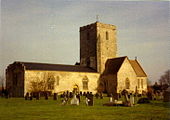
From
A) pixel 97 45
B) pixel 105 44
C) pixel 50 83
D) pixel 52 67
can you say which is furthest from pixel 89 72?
pixel 50 83

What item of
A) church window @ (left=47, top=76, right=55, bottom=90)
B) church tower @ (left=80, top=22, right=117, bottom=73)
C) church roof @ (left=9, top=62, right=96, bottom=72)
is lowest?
church window @ (left=47, top=76, right=55, bottom=90)

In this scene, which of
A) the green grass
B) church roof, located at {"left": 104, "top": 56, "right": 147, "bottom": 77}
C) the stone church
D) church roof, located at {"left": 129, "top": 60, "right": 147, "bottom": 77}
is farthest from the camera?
church roof, located at {"left": 129, "top": 60, "right": 147, "bottom": 77}

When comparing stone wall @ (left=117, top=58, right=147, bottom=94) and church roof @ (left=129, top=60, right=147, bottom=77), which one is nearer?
stone wall @ (left=117, top=58, right=147, bottom=94)

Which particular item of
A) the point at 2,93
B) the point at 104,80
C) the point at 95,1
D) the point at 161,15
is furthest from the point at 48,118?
the point at 104,80

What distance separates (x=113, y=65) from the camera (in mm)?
41938

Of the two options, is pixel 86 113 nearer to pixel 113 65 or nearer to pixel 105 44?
pixel 113 65

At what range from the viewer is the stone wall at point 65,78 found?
116 feet

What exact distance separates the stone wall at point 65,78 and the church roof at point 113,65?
5.98 ft

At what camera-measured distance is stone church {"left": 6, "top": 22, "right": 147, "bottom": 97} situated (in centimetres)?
3575

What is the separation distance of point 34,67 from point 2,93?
16.0 feet

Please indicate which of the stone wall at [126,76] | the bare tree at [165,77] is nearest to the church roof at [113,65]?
the stone wall at [126,76]

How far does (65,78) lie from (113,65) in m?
7.47

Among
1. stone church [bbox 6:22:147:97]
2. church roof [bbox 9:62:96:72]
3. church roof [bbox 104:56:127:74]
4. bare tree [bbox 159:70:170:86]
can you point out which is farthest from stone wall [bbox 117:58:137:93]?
church roof [bbox 9:62:96:72]

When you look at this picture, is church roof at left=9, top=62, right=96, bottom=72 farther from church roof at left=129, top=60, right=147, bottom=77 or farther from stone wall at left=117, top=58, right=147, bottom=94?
church roof at left=129, top=60, right=147, bottom=77
